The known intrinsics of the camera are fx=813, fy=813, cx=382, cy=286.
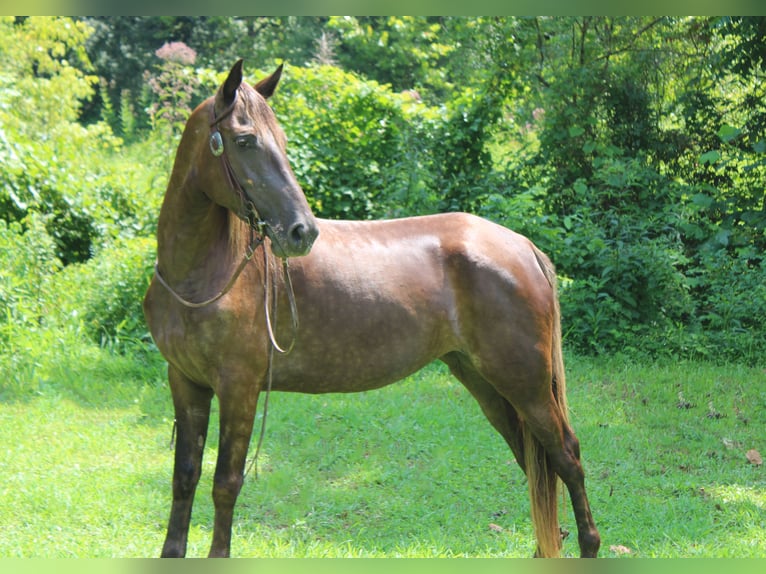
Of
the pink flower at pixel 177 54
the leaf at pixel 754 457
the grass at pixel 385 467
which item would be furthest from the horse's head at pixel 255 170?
the pink flower at pixel 177 54

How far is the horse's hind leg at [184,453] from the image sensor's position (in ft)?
11.2

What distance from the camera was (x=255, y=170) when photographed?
9.67ft

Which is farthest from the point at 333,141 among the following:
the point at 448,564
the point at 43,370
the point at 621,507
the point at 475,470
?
the point at 448,564

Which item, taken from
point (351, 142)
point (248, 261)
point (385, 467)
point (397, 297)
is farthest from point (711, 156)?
point (248, 261)

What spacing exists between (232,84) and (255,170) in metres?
0.31

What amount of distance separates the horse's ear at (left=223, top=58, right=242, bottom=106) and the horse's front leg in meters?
1.08

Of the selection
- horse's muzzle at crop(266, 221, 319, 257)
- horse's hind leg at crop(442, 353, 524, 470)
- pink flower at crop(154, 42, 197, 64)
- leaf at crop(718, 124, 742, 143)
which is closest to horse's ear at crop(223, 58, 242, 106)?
horse's muzzle at crop(266, 221, 319, 257)

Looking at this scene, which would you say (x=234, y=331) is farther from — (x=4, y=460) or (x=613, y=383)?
(x=613, y=383)

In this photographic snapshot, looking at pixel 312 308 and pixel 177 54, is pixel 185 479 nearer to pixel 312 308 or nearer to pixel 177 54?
pixel 312 308

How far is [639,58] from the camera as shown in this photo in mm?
8812

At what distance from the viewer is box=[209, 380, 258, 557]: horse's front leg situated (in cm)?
319

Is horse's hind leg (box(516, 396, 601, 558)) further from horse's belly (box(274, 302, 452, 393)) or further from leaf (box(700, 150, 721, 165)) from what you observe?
leaf (box(700, 150, 721, 165))

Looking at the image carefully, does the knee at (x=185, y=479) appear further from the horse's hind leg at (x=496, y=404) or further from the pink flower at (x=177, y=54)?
the pink flower at (x=177, y=54)

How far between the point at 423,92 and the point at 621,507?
9880 millimetres
